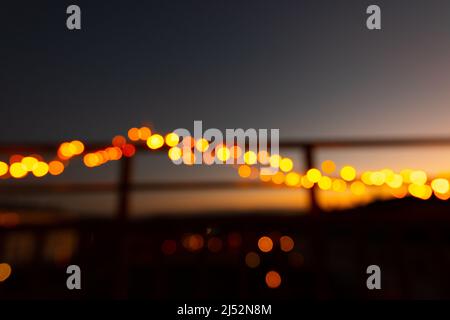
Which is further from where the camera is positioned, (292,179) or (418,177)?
(292,179)

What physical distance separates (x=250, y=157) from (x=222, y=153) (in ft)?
0.63

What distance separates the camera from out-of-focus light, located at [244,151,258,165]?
2090mm

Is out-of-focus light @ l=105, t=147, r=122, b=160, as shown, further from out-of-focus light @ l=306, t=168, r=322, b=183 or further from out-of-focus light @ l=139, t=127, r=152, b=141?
out-of-focus light @ l=306, t=168, r=322, b=183

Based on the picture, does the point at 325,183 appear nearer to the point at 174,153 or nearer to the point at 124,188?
the point at 174,153

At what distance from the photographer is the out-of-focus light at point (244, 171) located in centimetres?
220

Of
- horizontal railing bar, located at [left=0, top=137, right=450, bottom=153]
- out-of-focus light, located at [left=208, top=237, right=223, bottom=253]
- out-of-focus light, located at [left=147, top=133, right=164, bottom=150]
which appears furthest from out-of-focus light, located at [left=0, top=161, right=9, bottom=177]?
out-of-focus light, located at [left=208, top=237, right=223, bottom=253]

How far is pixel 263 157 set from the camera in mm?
2109

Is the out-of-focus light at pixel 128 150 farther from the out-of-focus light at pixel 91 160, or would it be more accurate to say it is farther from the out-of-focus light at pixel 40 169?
the out-of-focus light at pixel 40 169

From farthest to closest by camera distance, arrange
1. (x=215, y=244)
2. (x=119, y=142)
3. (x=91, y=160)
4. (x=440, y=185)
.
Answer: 1. (x=91, y=160)
2. (x=119, y=142)
3. (x=440, y=185)
4. (x=215, y=244)

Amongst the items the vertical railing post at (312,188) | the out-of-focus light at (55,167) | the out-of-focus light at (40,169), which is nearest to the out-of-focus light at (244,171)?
the vertical railing post at (312,188)

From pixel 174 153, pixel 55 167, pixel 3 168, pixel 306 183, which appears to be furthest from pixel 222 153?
pixel 3 168

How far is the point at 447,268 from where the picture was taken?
5.07 ft
